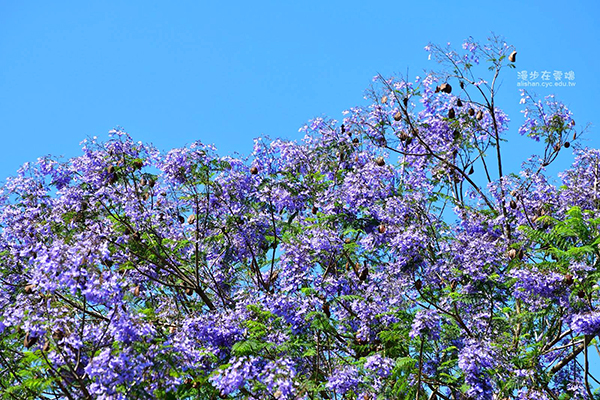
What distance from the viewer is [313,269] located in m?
10.4

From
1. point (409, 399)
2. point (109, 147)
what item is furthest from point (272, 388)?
point (109, 147)

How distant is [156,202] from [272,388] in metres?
5.21

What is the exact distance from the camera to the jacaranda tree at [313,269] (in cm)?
782

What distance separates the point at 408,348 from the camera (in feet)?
33.0

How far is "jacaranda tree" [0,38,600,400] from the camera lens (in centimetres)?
782

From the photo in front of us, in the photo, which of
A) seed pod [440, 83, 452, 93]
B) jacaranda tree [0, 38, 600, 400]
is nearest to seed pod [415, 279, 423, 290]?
jacaranda tree [0, 38, 600, 400]

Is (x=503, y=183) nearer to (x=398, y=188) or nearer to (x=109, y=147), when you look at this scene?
(x=398, y=188)

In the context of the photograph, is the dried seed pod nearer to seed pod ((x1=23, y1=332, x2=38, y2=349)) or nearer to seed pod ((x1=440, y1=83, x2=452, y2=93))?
seed pod ((x1=440, y1=83, x2=452, y2=93))

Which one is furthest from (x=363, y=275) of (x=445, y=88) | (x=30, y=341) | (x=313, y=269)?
(x=30, y=341)

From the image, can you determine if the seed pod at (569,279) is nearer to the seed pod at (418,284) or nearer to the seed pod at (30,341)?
the seed pod at (418,284)

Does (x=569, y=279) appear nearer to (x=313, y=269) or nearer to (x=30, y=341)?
(x=313, y=269)

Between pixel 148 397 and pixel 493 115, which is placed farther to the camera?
pixel 493 115

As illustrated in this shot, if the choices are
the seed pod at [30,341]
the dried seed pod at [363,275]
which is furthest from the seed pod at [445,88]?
the seed pod at [30,341]

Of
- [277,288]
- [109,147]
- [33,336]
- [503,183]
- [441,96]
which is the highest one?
[441,96]
